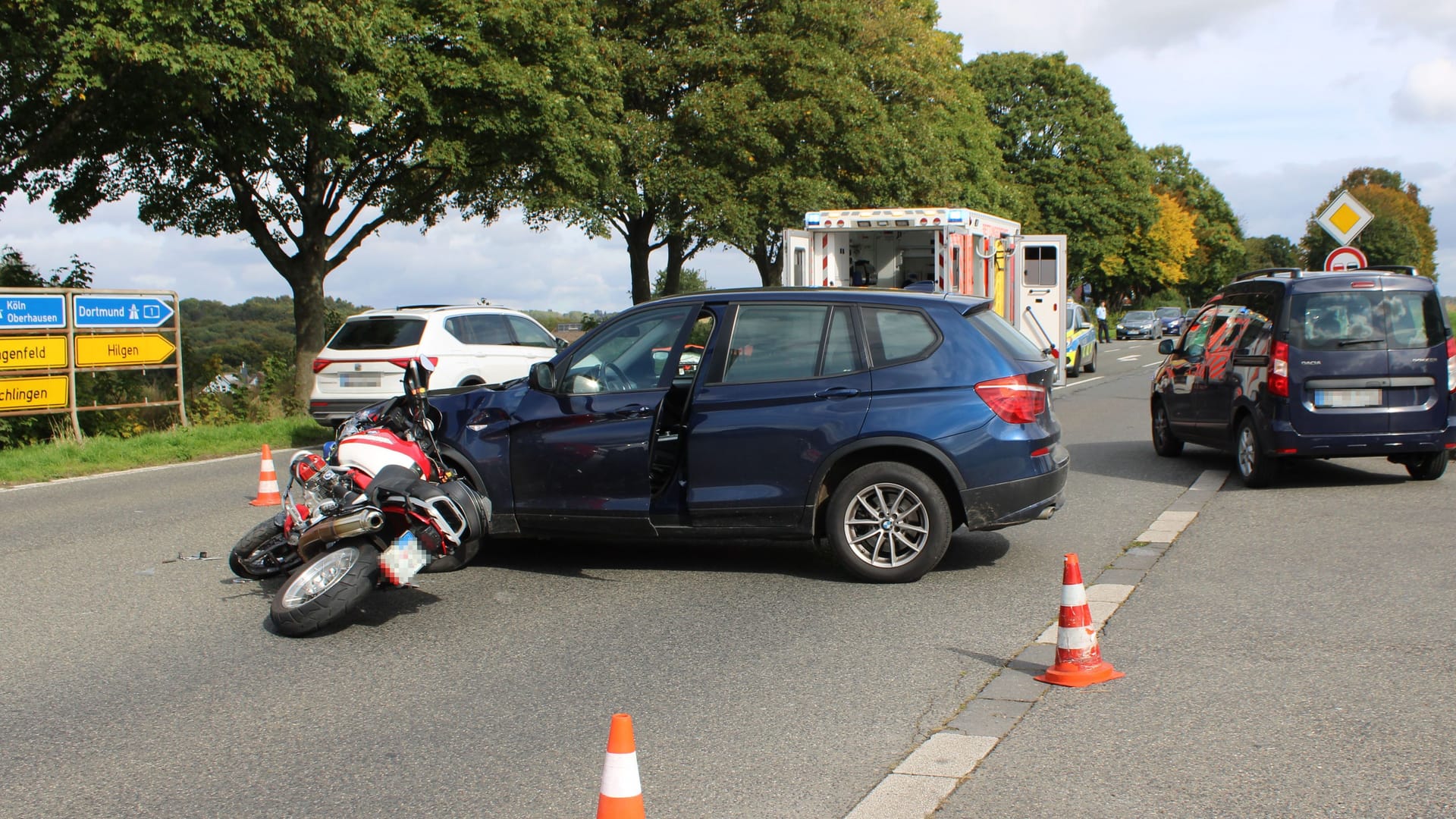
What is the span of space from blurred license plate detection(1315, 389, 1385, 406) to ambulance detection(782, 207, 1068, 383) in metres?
5.87

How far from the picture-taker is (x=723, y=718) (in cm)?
508

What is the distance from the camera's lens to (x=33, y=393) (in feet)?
53.5

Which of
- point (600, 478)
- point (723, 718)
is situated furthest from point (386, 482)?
point (723, 718)

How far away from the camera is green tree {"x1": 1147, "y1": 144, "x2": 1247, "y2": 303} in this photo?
89688 millimetres

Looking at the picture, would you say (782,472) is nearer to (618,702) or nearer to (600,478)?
(600,478)

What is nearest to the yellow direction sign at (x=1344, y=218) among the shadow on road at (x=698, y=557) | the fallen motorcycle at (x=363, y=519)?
the shadow on road at (x=698, y=557)

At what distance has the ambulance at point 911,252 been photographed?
17.7 metres

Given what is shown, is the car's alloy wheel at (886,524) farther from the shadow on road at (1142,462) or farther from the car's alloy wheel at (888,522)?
the shadow on road at (1142,462)

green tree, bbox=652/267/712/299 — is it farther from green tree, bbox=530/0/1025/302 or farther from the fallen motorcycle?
the fallen motorcycle

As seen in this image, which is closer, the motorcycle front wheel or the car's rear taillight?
the motorcycle front wheel

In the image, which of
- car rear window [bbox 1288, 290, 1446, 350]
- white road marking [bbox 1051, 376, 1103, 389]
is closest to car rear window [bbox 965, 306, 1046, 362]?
car rear window [bbox 1288, 290, 1446, 350]

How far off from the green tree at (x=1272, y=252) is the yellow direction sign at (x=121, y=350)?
353 ft

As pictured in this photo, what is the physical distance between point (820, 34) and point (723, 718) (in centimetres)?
3056

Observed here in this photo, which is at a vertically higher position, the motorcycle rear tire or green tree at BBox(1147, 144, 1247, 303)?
green tree at BBox(1147, 144, 1247, 303)
